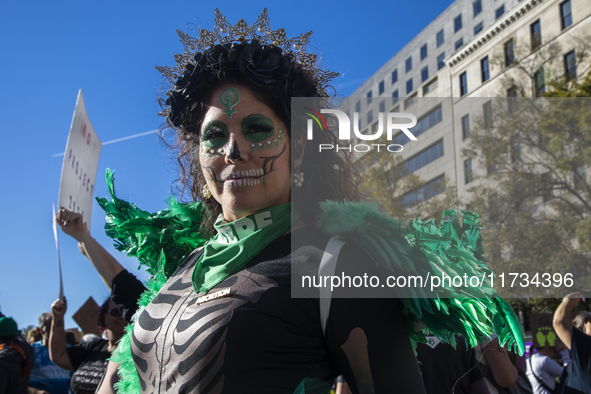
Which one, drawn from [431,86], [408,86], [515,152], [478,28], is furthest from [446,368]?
[408,86]

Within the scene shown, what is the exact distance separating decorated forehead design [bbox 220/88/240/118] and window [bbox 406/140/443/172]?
24853 millimetres

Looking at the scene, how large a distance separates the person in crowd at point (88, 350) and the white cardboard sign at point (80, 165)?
132cm

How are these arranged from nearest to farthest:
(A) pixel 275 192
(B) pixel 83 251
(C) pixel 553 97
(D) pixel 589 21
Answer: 1. (A) pixel 275 192
2. (B) pixel 83 251
3. (C) pixel 553 97
4. (D) pixel 589 21

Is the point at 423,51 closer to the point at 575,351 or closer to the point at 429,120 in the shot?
the point at 429,120

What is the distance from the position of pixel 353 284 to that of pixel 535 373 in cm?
543

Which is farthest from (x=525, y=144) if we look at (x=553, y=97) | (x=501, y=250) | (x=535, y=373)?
(x=535, y=373)

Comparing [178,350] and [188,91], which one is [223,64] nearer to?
[188,91]

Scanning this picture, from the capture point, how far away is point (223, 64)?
171 centimetres

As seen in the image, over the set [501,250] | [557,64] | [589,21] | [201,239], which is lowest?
[201,239]

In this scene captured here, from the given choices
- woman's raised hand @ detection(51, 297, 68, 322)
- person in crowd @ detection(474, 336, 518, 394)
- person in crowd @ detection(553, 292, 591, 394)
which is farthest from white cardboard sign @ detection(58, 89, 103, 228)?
person in crowd @ detection(553, 292, 591, 394)

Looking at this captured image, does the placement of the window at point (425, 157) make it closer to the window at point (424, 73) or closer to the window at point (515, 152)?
the window at point (515, 152)

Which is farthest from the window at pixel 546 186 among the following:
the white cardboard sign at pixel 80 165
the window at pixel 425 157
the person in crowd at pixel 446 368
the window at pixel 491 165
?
the white cardboard sign at pixel 80 165

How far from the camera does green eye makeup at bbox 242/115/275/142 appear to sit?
1.61 m

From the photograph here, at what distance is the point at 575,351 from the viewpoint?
12.9ft
